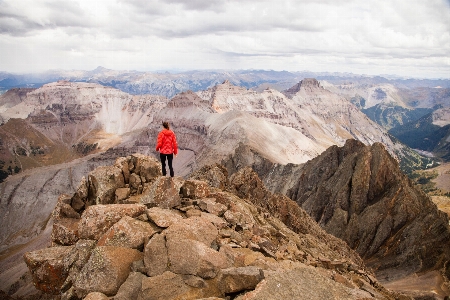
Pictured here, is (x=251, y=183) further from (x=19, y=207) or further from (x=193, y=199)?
(x=19, y=207)

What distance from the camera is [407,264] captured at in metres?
64.4

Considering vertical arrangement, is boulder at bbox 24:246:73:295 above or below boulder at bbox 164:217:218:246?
below

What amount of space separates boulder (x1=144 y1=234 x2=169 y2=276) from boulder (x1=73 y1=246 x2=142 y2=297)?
0.99 m

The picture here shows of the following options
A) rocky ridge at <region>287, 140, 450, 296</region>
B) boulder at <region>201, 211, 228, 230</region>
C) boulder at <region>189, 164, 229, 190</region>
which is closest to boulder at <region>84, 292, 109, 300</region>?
boulder at <region>201, 211, 228, 230</region>

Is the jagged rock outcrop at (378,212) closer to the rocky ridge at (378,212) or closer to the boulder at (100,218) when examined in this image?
the rocky ridge at (378,212)

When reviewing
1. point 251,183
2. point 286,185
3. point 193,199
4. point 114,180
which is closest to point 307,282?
point 193,199

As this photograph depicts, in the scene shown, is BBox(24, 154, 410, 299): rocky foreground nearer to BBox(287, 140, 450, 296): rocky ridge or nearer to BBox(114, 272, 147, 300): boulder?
BBox(114, 272, 147, 300): boulder

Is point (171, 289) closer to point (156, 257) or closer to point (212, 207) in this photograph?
point (156, 257)

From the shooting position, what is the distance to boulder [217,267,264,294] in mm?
14172

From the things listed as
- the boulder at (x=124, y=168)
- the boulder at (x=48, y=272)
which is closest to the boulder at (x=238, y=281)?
the boulder at (x=48, y=272)

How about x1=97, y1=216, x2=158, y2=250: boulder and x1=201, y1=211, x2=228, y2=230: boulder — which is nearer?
x1=97, y1=216, x2=158, y2=250: boulder

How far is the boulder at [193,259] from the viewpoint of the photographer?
15164 mm

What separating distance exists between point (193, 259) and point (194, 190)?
983cm

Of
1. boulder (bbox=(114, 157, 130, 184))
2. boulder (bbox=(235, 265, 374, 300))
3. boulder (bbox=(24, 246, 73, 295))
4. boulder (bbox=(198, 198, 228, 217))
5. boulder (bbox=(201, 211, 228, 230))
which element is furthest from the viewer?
boulder (bbox=(114, 157, 130, 184))
